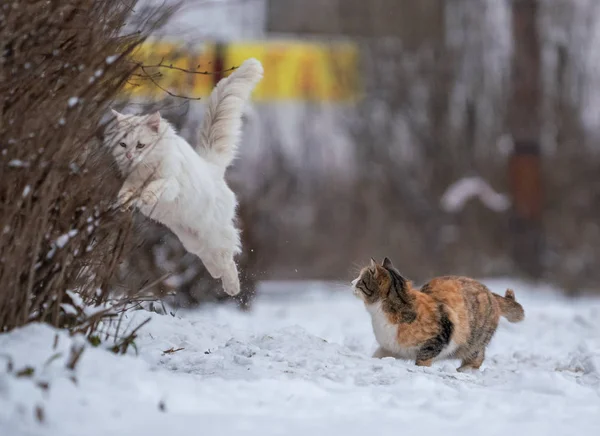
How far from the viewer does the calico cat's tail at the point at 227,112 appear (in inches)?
228

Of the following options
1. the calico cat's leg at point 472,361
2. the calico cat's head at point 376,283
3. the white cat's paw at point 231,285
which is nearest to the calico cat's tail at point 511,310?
the calico cat's leg at point 472,361

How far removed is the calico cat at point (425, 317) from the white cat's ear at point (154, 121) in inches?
62.3

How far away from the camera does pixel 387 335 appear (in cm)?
594

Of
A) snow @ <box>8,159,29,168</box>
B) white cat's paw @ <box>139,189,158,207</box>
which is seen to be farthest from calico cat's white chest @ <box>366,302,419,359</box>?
snow @ <box>8,159,29,168</box>

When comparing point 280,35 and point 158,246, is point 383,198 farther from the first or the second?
point 158,246

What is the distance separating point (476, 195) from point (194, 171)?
37.3 feet

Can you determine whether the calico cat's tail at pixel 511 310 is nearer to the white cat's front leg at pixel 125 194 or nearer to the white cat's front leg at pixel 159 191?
the white cat's front leg at pixel 159 191

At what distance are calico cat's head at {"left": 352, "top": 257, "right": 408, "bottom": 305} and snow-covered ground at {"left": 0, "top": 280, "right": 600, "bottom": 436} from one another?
14.5 inches

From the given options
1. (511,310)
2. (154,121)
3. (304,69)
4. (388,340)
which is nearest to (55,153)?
(154,121)

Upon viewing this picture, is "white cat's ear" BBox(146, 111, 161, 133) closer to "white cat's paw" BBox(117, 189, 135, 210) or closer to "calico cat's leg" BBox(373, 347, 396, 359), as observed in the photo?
"white cat's paw" BBox(117, 189, 135, 210)

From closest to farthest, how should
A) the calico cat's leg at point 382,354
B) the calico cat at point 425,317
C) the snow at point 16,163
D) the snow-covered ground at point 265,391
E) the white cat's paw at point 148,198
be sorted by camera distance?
the snow-covered ground at point 265,391 → the snow at point 16,163 → the white cat's paw at point 148,198 → the calico cat at point 425,317 → the calico cat's leg at point 382,354

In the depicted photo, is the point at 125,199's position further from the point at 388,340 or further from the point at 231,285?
the point at 388,340

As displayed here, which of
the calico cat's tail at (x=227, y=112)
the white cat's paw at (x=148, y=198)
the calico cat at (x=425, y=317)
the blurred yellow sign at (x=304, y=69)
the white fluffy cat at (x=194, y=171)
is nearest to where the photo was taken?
the white cat's paw at (x=148, y=198)

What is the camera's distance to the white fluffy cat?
17.0 ft
